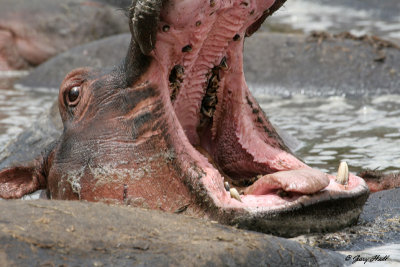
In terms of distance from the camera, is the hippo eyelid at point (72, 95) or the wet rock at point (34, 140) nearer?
the hippo eyelid at point (72, 95)

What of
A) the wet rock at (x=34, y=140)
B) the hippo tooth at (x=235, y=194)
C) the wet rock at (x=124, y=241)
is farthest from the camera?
the wet rock at (x=34, y=140)

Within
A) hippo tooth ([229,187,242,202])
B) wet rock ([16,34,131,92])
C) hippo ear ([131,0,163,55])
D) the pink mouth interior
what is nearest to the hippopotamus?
wet rock ([16,34,131,92])

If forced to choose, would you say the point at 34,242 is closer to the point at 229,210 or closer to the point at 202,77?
the point at 229,210

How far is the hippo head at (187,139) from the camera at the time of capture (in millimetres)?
3236

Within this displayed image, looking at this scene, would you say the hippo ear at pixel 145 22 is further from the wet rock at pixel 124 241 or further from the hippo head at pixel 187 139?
the wet rock at pixel 124 241

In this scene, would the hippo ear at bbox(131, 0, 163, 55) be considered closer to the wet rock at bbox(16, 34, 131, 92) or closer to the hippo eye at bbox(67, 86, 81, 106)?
the hippo eye at bbox(67, 86, 81, 106)

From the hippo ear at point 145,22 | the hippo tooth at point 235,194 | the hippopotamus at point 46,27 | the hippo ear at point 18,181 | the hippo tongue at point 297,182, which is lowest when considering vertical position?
the hippopotamus at point 46,27

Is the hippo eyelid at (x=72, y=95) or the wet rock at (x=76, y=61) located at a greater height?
the hippo eyelid at (x=72, y=95)

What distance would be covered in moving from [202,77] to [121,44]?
18.7 feet

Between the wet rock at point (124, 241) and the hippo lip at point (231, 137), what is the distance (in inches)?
10.4

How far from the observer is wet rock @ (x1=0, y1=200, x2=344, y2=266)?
8.48 ft

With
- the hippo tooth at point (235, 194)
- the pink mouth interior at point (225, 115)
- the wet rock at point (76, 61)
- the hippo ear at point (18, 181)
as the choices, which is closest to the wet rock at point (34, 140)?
the hippo ear at point (18, 181)

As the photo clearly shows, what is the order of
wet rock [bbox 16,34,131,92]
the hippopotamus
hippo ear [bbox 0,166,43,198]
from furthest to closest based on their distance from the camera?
1. the hippopotamus
2. wet rock [bbox 16,34,131,92]
3. hippo ear [bbox 0,166,43,198]

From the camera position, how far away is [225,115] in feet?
12.8
